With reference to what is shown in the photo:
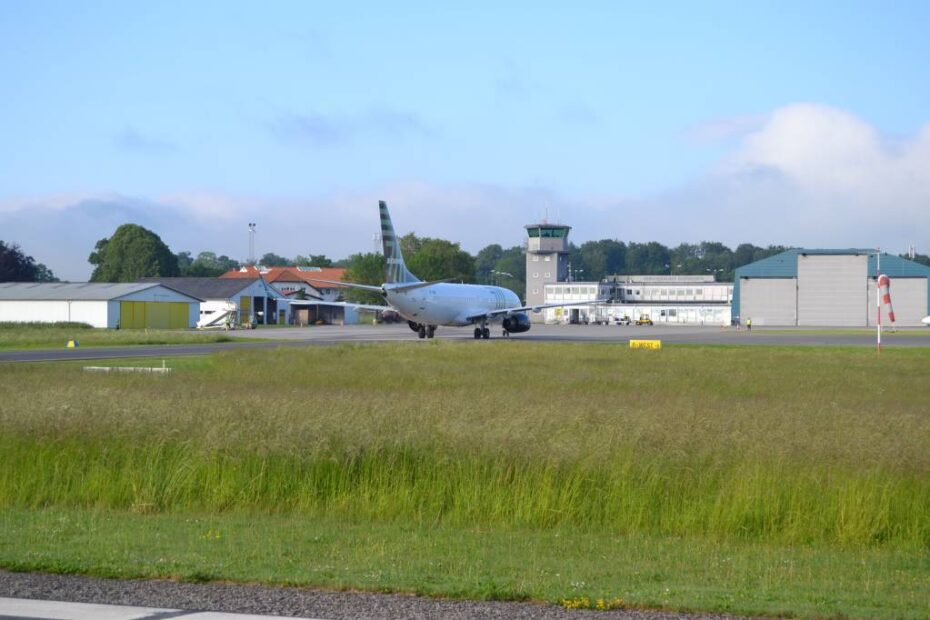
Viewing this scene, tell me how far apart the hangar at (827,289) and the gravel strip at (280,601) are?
11910 cm

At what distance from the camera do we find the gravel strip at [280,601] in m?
8.23

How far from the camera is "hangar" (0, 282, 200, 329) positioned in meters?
87.2

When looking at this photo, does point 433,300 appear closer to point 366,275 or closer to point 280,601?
point 280,601

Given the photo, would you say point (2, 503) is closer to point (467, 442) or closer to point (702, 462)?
point (467, 442)

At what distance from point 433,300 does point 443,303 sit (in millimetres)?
1080

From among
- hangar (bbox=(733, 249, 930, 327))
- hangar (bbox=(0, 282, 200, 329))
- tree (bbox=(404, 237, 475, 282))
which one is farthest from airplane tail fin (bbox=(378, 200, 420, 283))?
tree (bbox=(404, 237, 475, 282))

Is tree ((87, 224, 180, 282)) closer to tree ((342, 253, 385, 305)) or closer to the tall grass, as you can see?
tree ((342, 253, 385, 305))

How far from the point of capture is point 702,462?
13.6 m

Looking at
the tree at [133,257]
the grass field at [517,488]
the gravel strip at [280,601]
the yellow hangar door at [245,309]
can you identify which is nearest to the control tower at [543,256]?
the tree at [133,257]

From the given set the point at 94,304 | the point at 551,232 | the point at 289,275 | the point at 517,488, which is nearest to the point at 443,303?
the point at 94,304

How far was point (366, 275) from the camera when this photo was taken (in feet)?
482

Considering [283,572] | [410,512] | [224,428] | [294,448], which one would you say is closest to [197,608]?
[283,572]

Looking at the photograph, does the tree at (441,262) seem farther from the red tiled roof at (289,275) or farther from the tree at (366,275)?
the red tiled roof at (289,275)

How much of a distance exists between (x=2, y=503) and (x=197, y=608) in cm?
649
